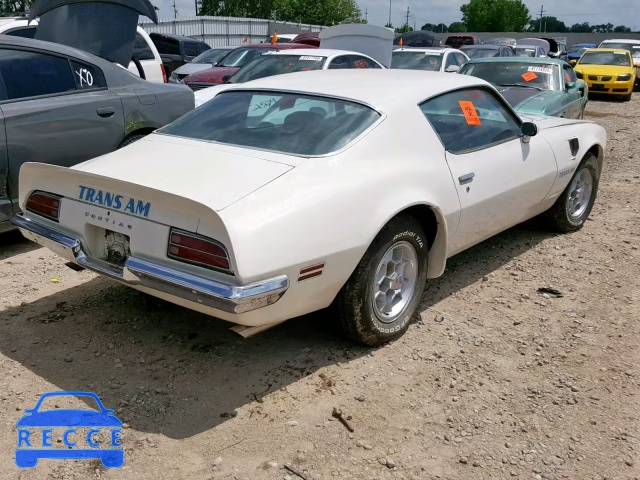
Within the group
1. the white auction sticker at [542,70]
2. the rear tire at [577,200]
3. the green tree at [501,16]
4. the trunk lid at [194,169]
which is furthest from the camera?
the green tree at [501,16]

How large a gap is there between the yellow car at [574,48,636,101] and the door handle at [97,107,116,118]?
14.6 metres

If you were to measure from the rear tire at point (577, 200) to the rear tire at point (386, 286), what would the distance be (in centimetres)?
220

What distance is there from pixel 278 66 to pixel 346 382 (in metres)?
6.90

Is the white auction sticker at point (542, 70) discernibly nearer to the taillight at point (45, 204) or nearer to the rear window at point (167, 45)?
the taillight at point (45, 204)

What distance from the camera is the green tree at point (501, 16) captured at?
94.2 metres

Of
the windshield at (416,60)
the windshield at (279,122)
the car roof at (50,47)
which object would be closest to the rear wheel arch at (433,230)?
the windshield at (279,122)

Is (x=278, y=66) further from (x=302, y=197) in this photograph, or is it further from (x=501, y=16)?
(x=501, y=16)

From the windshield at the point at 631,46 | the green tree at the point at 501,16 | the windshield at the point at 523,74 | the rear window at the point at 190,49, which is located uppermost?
the green tree at the point at 501,16

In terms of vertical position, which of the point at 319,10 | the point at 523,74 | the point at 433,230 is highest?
the point at 319,10

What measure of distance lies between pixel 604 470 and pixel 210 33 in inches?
1208

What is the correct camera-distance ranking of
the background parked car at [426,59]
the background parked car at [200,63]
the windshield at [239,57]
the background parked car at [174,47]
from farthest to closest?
1. the background parked car at [174,47]
2. the background parked car at [200,63]
3. the background parked car at [426,59]
4. the windshield at [239,57]

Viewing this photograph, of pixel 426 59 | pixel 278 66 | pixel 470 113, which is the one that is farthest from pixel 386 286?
pixel 426 59

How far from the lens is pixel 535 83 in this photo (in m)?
9.27

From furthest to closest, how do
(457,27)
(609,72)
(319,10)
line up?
(457,27) < (319,10) < (609,72)
